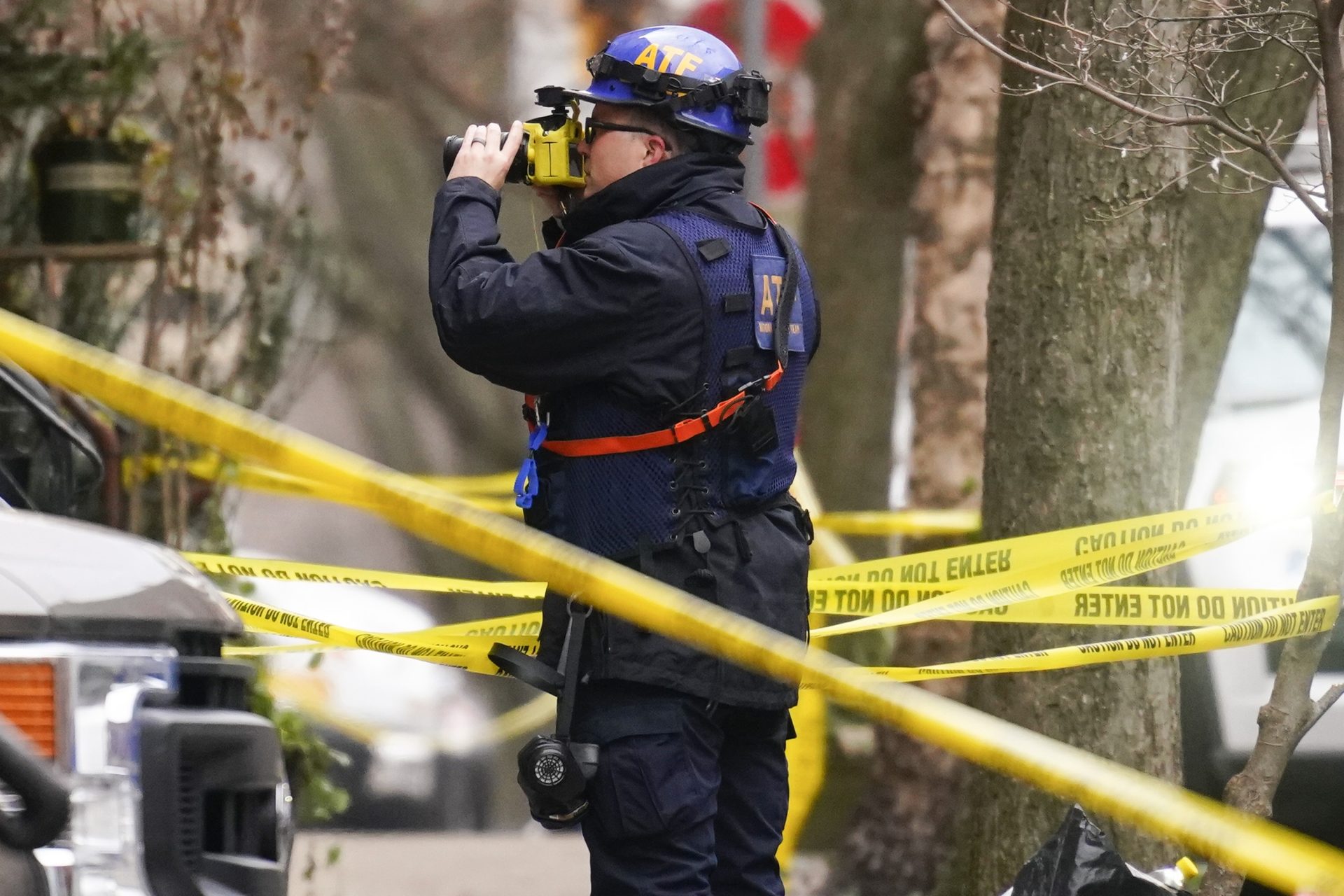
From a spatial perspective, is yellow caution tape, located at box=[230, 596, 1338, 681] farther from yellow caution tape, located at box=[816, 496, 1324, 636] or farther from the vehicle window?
the vehicle window

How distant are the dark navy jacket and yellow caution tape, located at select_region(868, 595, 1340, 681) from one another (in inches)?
24.6

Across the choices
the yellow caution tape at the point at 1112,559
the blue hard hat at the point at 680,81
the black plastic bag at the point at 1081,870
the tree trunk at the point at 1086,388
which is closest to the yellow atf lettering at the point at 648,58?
the blue hard hat at the point at 680,81

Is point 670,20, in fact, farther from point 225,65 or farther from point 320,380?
point 225,65

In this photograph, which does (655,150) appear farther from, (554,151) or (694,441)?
(694,441)

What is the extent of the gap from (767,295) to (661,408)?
A: 0.33 metres

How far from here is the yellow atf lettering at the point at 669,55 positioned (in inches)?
152

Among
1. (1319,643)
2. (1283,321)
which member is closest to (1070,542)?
(1319,643)

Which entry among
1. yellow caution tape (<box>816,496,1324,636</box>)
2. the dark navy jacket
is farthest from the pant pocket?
yellow caution tape (<box>816,496,1324,636</box>)

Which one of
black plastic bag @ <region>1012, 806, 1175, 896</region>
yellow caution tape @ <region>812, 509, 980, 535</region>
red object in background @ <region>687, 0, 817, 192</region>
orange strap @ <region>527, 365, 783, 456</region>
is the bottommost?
black plastic bag @ <region>1012, 806, 1175, 896</region>

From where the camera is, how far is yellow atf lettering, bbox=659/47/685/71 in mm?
3850

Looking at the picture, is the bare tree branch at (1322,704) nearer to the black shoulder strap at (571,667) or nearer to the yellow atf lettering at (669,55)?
the black shoulder strap at (571,667)

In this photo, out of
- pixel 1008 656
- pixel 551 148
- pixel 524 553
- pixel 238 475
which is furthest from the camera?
pixel 238 475

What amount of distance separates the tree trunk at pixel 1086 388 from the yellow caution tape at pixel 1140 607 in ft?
0.29

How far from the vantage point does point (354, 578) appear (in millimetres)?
4934
